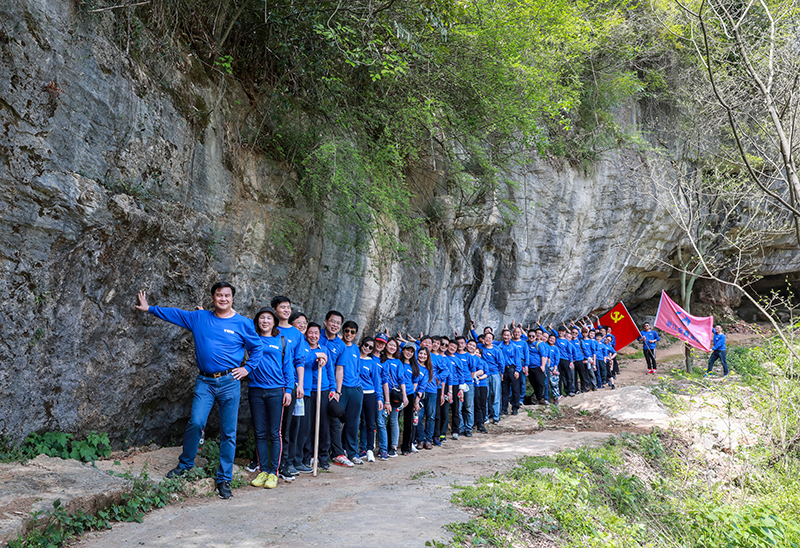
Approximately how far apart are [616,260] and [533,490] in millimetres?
15477

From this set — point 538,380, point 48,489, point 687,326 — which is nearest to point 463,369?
point 538,380

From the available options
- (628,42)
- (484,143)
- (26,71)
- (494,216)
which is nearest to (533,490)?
(26,71)

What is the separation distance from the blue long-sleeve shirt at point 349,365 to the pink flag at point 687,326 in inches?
408

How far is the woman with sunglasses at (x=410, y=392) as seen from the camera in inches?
311

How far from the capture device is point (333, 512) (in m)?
4.27

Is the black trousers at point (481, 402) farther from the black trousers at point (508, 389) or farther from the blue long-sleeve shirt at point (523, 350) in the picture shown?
the blue long-sleeve shirt at point (523, 350)

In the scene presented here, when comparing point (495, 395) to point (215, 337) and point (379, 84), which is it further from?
point (215, 337)

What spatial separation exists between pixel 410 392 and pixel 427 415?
2.28 ft

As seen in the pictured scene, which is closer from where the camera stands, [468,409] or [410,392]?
[410,392]

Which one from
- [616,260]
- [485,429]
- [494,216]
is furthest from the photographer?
[616,260]

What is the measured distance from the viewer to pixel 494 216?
13.1m

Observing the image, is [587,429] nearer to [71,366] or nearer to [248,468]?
[248,468]

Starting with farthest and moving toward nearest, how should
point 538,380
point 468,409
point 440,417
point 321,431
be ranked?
point 538,380 → point 468,409 → point 440,417 → point 321,431

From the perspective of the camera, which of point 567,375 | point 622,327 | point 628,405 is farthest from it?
point 622,327
